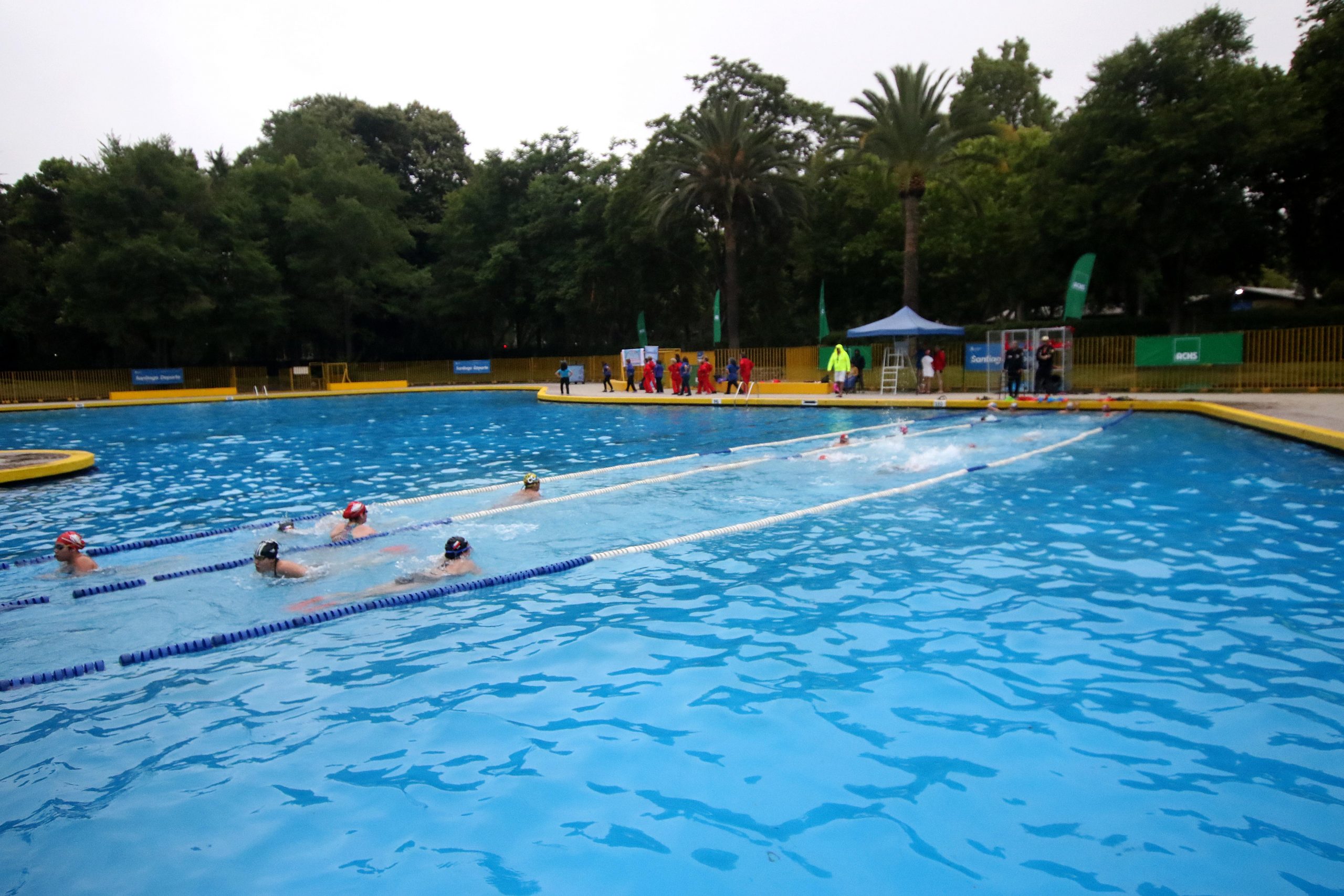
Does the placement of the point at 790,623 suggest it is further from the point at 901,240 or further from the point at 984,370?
the point at 901,240

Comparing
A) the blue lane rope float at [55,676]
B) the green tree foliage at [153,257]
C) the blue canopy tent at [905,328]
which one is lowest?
the blue lane rope float at [55,676]

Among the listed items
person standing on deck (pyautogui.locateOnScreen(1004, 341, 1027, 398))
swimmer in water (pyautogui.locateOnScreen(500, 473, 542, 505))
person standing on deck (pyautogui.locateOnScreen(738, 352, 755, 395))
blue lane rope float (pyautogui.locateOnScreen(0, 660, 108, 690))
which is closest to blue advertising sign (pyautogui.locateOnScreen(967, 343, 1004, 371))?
person standing on deck (pyautogui.locateOnScreen(1004, 341, 1027, 398))

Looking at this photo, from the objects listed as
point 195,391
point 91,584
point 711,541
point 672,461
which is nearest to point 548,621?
point 711,541

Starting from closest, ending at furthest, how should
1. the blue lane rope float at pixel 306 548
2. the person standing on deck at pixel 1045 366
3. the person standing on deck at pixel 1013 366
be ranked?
the blue lane rope float at pixel 306 548 < the person standing on deck at pixel 1045 366 < the person standing on deck at pixel 1013 366

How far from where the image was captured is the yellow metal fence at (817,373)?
23.0 m

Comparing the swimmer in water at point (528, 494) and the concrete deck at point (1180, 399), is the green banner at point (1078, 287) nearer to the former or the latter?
the concrete deck at point (1180, 399)

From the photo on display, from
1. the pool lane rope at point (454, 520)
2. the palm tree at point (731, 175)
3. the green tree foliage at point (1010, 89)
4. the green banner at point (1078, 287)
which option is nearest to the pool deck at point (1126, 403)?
the green banner at point (1078, 287)

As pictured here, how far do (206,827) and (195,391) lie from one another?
4547 cm

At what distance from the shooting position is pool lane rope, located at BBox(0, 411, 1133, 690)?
21.2ft

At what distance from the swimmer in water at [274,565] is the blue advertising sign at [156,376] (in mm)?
42535

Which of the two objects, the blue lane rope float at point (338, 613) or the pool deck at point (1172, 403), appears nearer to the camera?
the blue lane rope float at point (338, 613)

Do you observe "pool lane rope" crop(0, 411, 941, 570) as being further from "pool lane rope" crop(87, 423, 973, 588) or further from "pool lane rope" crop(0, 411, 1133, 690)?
"pool lane rope" crop(0, 411, 1133, 690)

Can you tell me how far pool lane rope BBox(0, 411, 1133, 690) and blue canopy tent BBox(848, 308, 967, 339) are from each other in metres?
14.9

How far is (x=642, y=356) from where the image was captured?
34625 millimetres
